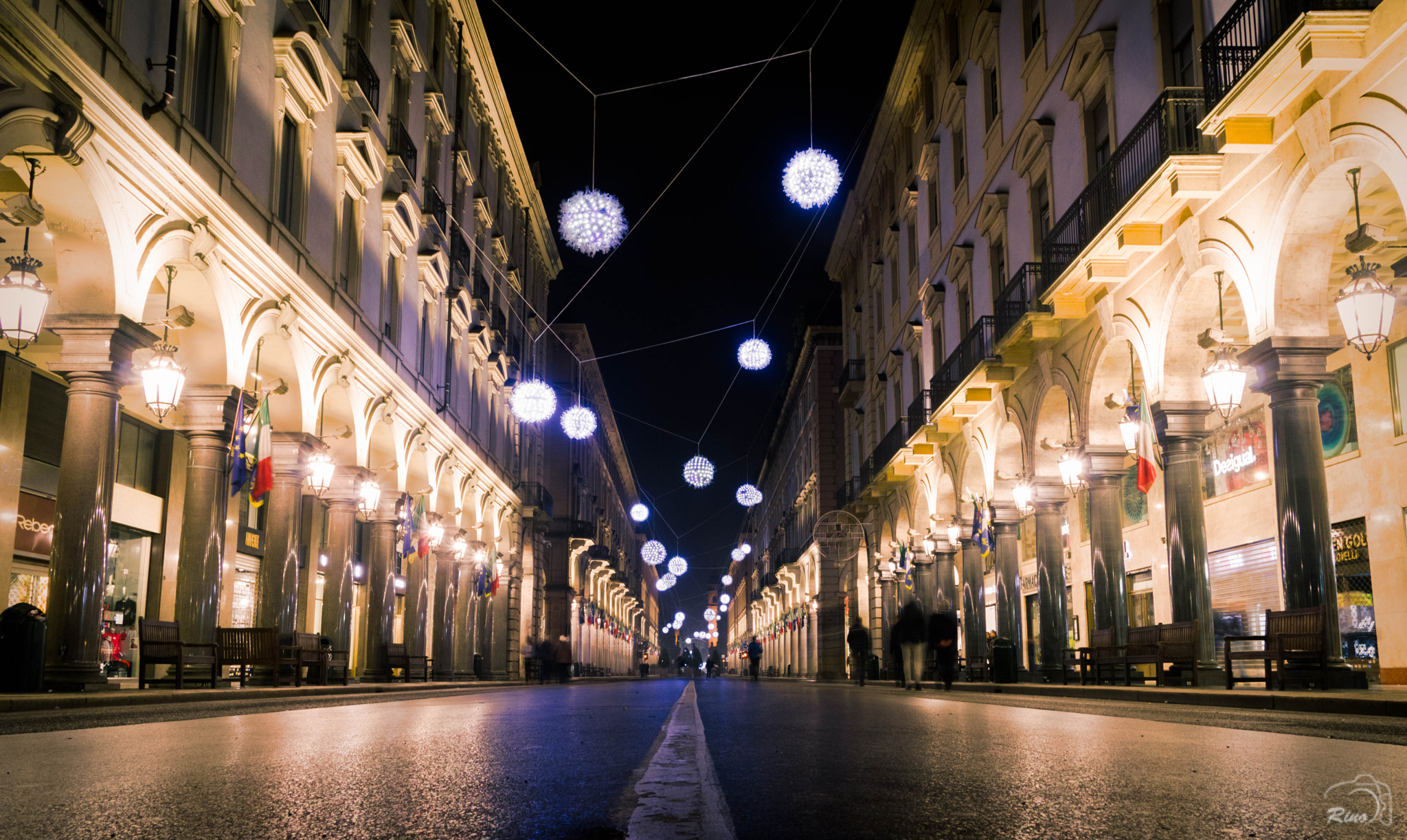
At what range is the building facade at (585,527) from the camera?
54.3 meters

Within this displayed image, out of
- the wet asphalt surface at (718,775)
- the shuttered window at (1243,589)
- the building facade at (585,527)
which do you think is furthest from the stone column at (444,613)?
the wet asphalt surface at (718,775)

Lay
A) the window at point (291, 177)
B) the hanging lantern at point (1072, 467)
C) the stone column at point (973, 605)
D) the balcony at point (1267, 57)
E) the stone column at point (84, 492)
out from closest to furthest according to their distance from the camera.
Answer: the balcony at point (1267, 57) < the stone column at point (84, 492) < the window at point (291, 177) < the hanging lantern at point (1072, 467) < the stone column at point (973, 605)

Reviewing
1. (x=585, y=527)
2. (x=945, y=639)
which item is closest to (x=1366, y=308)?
(x=945, y=639)

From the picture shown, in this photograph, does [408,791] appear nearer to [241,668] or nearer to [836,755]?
[836,755]

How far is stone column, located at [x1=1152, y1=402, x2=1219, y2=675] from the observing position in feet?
52.4

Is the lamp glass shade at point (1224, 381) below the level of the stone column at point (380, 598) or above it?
above

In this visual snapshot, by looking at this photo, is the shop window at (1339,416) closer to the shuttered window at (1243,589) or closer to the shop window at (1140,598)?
the shuttered window at (1243,589)

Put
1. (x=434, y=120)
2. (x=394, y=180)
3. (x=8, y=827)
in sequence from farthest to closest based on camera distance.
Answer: (x=434, y=120) < (x=394, y=180) < (x=8, y=827)

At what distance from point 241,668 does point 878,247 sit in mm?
29875

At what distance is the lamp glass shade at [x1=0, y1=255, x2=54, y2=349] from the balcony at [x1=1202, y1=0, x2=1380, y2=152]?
12.8 metres

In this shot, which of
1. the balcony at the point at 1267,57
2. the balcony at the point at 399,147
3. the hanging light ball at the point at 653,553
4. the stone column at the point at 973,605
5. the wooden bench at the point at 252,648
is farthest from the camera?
the hanging light ball at the point at 653,553

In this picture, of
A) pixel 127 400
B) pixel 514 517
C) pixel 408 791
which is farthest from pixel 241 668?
pixel 514 517

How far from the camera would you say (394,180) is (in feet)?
84.8

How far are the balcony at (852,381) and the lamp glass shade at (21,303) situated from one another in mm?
35098
